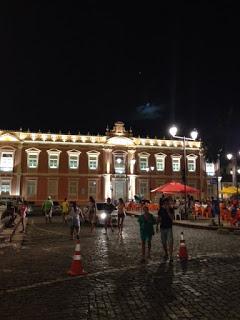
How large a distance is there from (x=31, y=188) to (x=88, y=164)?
8.43m

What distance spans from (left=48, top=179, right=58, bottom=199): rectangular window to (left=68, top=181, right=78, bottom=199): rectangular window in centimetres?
180

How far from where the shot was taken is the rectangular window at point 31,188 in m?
48.0

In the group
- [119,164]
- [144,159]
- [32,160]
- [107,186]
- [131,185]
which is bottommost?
[107,186]

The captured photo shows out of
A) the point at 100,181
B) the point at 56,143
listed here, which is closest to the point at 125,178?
the point at 100,181

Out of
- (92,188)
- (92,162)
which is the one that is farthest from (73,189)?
(92,162)

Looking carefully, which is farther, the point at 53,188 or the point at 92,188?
the point at 92,188

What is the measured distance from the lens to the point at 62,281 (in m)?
7.46

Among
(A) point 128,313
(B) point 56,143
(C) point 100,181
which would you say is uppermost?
(B) point 56,143

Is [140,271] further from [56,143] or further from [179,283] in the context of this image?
[56,143]

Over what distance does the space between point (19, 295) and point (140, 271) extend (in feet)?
10.1

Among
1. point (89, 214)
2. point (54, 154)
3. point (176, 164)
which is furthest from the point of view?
point (176, 164)

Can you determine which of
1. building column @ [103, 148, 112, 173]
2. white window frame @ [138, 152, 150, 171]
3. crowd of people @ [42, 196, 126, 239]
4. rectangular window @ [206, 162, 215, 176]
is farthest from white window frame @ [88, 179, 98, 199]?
crowd of people @ [42, 196, 126, 239]

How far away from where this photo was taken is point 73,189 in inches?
1964

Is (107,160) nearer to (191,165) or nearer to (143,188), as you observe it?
(143,188)
